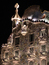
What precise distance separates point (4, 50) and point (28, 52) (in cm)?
720

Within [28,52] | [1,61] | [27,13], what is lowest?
[1,61]

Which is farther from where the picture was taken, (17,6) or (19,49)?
(17,6)

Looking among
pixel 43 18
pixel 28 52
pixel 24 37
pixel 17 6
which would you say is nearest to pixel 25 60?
pixel 28 52

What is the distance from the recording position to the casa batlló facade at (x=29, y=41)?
3447 cm

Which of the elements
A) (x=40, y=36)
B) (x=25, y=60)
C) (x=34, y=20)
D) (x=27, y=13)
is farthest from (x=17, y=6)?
(x=25, y=60)

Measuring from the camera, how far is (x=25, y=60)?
35.8 m

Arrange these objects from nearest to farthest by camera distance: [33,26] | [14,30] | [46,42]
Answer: [46,42] → [33,26] → [14,30]

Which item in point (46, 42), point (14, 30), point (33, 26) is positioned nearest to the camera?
point (46, 42)

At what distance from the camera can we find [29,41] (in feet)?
120

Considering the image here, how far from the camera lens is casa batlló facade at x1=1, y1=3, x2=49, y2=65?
34.5m

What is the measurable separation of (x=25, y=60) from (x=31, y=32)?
6.10 m

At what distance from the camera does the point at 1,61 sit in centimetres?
4022

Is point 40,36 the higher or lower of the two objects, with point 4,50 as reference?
higher

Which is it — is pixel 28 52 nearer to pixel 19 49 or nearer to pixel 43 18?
pixel 19 49
